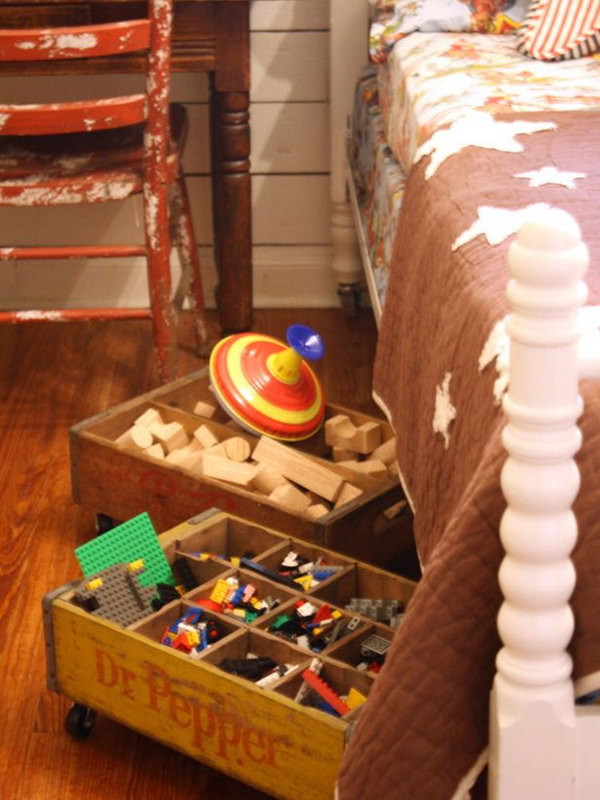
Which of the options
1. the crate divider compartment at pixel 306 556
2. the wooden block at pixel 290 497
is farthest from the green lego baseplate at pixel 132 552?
the wooden block at pixel 290 497

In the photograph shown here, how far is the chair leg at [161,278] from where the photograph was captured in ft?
7.59

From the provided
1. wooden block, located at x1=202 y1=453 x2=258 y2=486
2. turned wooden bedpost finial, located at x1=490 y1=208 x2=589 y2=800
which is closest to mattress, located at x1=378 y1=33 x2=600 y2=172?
wooden block, located at x1=202 y1=453 x2=258 y2=486

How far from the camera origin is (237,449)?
2.01 m

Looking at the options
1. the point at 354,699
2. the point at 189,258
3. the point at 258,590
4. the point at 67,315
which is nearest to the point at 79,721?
the point at 258,590

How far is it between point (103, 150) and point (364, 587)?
1.12 meters

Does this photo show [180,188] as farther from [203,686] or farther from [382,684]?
[382,684]

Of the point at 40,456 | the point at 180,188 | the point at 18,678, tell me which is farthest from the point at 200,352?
the point at 18,678

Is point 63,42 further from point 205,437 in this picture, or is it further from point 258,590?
point 258,590

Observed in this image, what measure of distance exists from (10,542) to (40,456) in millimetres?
321

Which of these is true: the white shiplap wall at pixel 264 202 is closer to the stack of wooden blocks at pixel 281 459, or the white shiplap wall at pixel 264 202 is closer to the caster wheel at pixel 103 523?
the stack of wooden blocks at pixel 281 459

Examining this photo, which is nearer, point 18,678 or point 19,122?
point 18,678

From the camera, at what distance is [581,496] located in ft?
3.03

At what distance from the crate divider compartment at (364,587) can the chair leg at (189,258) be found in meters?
1.16

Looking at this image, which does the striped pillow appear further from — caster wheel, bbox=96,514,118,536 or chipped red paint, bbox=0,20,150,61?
caster wheel, bbox=96,514,118,536
